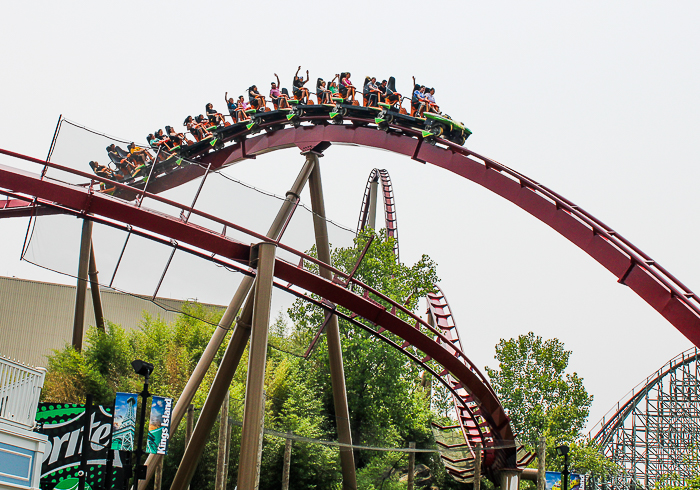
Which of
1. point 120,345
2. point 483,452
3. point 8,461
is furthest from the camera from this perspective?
point 120,345

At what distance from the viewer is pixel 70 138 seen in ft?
27.0

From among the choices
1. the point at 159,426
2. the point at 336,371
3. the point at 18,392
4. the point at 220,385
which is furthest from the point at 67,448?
the point at 220,385

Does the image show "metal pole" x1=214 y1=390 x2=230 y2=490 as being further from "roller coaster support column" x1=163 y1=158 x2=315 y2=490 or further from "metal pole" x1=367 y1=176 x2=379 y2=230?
"metal pole" x1=367 y1=176 x2=379 y2=230

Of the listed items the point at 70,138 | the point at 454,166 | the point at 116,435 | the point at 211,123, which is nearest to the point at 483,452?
the point at 454,166

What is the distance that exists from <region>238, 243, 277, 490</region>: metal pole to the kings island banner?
18.2ft

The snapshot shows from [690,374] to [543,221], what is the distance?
15678 millimetres

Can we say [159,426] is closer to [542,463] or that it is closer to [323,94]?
[542,463]

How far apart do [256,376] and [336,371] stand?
468 cm

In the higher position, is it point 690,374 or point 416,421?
point 690,374

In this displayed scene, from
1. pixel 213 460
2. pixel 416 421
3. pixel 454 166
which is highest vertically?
pixel 454 166

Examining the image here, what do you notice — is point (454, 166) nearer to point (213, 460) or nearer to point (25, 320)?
point (213, 460)

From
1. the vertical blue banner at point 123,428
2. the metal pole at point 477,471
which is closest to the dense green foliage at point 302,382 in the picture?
the metal pole at point 477,471

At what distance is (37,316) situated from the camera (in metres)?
22.8

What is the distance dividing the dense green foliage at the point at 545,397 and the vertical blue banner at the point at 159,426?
11.6m
